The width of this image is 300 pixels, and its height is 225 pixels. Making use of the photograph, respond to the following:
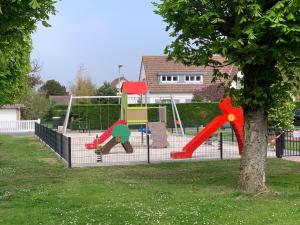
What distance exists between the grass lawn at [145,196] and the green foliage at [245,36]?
2.11 m

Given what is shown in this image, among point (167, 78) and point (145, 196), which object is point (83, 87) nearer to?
point (167, 78)

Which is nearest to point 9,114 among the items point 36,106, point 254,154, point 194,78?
point 36,106

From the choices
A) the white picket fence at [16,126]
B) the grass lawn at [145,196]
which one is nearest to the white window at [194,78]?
the white picket fence at [16,126]

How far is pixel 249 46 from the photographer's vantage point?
30.0 ft

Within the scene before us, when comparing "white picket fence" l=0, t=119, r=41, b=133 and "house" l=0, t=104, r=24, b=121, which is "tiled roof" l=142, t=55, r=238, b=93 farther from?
"white picket fence" l=0, t=119, r=41, b=133

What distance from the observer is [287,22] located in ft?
29.6

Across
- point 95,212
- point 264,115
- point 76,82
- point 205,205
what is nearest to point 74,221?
point 95,212

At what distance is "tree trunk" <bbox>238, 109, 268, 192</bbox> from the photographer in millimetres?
10148

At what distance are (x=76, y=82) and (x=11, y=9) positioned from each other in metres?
69.2

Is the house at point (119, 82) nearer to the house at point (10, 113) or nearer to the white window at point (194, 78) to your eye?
the white window at point (194, 78)

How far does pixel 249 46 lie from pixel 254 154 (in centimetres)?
230

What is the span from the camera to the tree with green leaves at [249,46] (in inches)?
357

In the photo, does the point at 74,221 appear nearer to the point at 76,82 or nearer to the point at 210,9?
the point at 210,9

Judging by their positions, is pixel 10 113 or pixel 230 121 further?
pixel 10 113
